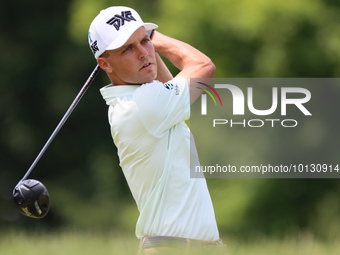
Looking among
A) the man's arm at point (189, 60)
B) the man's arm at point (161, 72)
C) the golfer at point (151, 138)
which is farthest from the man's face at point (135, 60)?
the man's arm at point (161, 72)

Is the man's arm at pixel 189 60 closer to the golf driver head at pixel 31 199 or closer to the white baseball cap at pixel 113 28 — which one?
the white baseball cap at pixel 113 28

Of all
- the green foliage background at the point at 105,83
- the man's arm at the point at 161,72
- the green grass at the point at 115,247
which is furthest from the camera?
the green foliage background at the point at 105,83

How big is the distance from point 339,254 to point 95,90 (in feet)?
29.7

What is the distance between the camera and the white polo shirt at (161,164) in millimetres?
3002

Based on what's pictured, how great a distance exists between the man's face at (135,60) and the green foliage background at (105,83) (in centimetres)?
511

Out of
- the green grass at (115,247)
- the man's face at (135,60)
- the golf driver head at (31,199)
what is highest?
the man's face at (135,60)

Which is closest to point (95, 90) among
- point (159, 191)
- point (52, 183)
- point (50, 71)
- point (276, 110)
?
point (50, 71)

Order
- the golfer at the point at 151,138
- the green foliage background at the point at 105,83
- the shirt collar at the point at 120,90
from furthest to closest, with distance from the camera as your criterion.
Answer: the green foliage background at the point at 105,83 < the shirt collar at the point at 120,90 < the golfer at the point at 151,138

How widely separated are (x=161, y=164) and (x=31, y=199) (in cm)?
80

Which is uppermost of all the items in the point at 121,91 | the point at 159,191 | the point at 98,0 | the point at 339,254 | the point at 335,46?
the point at 98,0

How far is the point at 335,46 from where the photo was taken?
8.53 meters

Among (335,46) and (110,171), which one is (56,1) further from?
(335,46)

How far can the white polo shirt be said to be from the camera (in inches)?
118

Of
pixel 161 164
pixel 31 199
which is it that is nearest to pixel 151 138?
pixel 161 164
